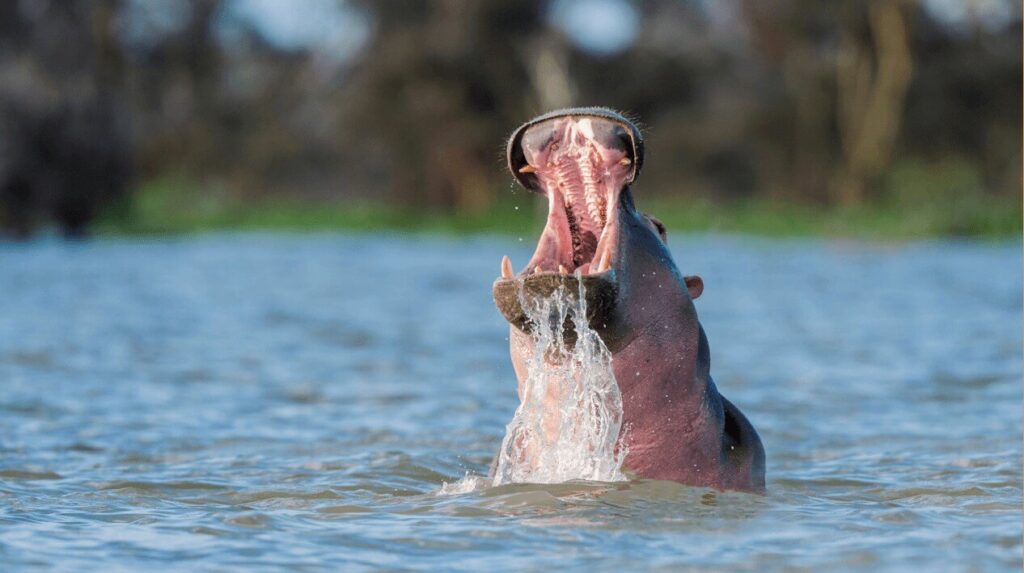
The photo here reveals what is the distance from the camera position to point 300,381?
8.65m

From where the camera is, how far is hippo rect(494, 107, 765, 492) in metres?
3.86

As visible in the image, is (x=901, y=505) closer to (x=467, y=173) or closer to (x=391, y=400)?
(x=391, y=400)

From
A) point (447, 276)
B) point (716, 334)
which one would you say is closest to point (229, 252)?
point (447, 276)

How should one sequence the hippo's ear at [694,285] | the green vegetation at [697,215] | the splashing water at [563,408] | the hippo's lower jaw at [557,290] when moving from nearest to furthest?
1. the hippo's lower jaw at [557,290]
2. the splashing water at [563,408]
3. the hippo's ear at [694,285]
4. the green vegetation at [697,215]

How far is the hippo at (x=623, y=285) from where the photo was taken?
3.86 meters

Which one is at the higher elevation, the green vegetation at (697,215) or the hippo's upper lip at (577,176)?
the green vegetation at (697,215)

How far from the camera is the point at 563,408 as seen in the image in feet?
13.6

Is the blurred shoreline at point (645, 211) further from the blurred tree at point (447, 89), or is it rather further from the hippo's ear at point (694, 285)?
the hippo's ear at point (694, 285)

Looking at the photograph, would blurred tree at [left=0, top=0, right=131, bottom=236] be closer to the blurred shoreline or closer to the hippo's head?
the blurred shoreline

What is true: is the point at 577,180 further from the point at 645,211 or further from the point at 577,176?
the point at 645,211

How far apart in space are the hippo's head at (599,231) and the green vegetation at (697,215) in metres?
20.3

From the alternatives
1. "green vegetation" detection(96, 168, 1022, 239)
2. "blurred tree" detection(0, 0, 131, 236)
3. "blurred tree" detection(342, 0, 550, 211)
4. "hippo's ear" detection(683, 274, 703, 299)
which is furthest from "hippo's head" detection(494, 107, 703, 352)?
"blurred tree" detection(342, 0, 550, 211)

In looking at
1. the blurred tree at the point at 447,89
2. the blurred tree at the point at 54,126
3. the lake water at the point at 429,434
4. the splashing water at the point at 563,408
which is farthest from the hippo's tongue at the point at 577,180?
the blurred tree at the point at 447,89

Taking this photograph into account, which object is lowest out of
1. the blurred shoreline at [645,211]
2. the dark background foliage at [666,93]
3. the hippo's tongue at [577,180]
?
the hippo's tongue at [577,180]
